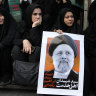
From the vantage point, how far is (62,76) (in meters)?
2.98

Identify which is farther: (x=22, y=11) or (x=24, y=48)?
(x=22, y=11)

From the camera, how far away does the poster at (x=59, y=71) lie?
2951 millimetres

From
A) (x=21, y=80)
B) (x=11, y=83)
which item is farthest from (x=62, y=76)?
(x=11, y=83)

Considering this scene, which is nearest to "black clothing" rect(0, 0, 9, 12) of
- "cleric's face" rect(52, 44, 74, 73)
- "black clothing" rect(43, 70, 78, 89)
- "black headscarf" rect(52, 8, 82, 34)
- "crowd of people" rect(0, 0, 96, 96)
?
"crowd of people" rect(0, 0, 96, 96)

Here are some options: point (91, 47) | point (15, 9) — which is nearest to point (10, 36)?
point (15, 9)

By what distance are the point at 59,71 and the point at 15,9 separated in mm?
1911

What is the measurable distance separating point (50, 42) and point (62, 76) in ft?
1.56

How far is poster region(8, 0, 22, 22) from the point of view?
4.36 metres

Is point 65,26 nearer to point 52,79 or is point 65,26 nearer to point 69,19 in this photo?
point 69,19

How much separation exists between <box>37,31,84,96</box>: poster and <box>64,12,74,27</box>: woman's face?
40 centimetres

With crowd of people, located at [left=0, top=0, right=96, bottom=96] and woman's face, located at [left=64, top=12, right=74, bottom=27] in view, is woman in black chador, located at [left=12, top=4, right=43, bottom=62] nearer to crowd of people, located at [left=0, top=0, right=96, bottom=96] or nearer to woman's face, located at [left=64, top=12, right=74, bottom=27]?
crowd of people, located at [left=0, top=0, right=96, bottom=96]

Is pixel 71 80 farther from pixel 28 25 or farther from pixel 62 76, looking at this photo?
pixel 28 25

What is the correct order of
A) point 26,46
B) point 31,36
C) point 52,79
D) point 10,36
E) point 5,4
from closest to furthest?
point 52,79 < point 26,46 < point 31,36 < point 10,36 < point 5,4

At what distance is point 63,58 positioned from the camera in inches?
119
